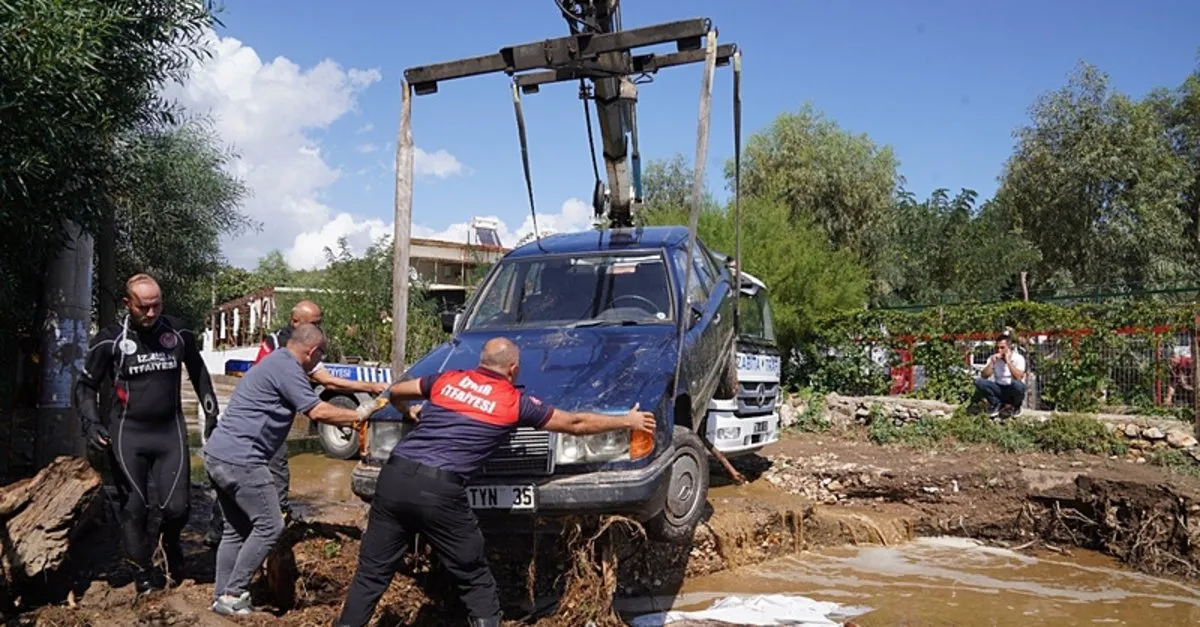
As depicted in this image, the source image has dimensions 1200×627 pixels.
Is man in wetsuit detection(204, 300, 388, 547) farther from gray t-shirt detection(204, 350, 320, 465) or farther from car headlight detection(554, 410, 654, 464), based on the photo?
car headlight detection(554, 410, 654, 464)

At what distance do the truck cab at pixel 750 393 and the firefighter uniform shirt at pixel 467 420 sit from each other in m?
2.96

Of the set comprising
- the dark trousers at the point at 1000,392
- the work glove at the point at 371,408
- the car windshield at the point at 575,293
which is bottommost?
the dark trousers at the point at 1000,392

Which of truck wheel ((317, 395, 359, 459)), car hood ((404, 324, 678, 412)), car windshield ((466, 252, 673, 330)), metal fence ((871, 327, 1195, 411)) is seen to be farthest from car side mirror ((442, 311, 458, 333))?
metal fence ((871, 327, 1195, 411))

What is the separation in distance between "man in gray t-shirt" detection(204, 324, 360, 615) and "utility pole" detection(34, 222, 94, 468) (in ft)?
11.8

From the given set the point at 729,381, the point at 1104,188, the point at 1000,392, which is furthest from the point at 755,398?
the point at 1104,188

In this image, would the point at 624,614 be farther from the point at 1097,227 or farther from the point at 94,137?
the point at 1097,227

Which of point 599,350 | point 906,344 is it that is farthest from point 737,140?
point 906,344

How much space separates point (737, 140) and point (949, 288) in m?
26.4

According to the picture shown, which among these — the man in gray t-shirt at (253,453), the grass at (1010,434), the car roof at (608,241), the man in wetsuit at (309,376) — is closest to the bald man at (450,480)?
the man in gray t-shirt at (253,453)

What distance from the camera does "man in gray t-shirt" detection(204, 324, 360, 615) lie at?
4715mm

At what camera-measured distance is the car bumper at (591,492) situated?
460 centimetres

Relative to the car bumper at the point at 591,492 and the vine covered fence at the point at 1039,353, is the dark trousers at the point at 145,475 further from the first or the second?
the vine covered fence at the point at 1039,353

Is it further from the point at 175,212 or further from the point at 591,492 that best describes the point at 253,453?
the point at 175,212

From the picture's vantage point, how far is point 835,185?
2800cm
